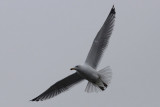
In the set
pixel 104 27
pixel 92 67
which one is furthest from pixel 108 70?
pixel 104 27

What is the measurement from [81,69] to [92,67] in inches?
20.1

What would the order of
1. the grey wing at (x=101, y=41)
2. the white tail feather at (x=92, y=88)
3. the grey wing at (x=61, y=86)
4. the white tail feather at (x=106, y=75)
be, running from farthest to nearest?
the grey wing at (x=61, y=86) < the grey wing at (x=101, y=41) < the white tail feather at (x=92, y=88) < the white tail feather at (x=106, y=75)

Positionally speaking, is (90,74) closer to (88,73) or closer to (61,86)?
(88,73)

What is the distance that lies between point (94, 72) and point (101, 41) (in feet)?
3.00

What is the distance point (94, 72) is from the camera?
257 inches

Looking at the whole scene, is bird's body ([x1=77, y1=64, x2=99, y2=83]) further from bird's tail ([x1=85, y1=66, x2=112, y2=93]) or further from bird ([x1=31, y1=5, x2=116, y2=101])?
bird's tail ([x1=85, y1=66, x2=112, y2=93])

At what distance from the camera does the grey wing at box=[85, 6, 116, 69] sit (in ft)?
23.0

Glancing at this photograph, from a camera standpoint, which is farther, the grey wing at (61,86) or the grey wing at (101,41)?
the grey wing at (61,86)

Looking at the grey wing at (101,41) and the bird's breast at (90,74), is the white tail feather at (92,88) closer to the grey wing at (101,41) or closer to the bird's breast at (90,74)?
the bird's breast at (90,74)

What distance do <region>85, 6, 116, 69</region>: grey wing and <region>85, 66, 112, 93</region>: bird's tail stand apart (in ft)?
1.88

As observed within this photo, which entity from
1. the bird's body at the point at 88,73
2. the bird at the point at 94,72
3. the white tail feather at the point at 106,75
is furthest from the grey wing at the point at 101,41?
the white tail feather at the point at 106,75

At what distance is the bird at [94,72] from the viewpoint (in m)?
6.49

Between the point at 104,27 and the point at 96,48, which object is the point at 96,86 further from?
the point at 104,27

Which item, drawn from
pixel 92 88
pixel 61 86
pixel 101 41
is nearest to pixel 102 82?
A: pixel 92 88
